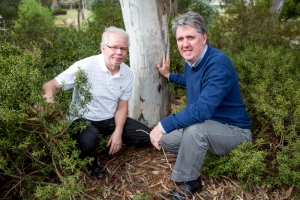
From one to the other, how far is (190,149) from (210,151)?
0.28 m

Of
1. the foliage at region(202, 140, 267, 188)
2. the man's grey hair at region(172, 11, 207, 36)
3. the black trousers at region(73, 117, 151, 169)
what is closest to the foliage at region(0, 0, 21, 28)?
the black trousers at region(73, 117, 151, 169)

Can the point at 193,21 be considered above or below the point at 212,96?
above

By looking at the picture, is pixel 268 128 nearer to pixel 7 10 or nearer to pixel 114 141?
pixel 114 141

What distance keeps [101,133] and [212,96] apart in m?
1.38

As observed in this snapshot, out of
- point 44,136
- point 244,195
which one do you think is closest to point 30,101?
point 44,136

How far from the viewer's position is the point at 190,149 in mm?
2732

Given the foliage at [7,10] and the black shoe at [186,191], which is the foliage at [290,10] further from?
the black shoe at [186,191]

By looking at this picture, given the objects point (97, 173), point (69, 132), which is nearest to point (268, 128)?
point (97, 173)

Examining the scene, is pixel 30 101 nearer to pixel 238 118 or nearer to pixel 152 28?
pixel 152 28

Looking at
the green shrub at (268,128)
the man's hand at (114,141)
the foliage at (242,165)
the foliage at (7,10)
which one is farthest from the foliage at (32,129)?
the foliage at (7,10)

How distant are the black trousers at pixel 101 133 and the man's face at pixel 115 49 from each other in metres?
0.69

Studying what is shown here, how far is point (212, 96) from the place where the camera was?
2654 millimetres

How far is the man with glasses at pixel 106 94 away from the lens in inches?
120

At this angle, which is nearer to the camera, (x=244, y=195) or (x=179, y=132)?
(x=244, y=195)
